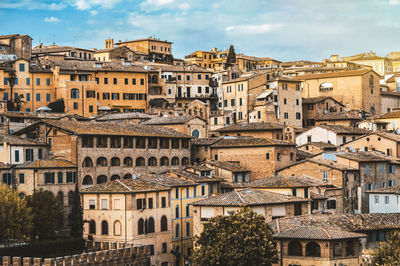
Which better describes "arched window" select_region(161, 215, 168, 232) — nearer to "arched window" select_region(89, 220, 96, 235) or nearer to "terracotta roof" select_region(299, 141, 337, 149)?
"arched window" select_region(89, 220, 96, 235)

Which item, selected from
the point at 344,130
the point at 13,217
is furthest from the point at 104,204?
the point at 344,130

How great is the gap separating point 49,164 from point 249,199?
18.1 meters

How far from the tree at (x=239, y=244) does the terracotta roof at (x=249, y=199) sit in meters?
6.55

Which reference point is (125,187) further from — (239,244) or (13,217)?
(239,244)

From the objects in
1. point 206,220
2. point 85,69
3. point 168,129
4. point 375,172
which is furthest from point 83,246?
point 85,69

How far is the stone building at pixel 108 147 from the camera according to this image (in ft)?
221

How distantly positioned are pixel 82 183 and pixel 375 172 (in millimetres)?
29966

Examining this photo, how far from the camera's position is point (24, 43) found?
342 ft

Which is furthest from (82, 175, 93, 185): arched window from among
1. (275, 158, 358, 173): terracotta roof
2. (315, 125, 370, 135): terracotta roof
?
(315, 125, 370, 135): terracotta roof

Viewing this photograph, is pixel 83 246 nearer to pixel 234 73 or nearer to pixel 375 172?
pixel 375 172

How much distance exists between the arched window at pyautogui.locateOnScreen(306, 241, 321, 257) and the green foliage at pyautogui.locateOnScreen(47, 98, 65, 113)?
148 feet

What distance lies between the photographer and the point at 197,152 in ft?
264

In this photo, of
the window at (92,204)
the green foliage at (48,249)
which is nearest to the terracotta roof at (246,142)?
the window at (92,204)

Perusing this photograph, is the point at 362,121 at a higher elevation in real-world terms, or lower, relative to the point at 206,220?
higher
